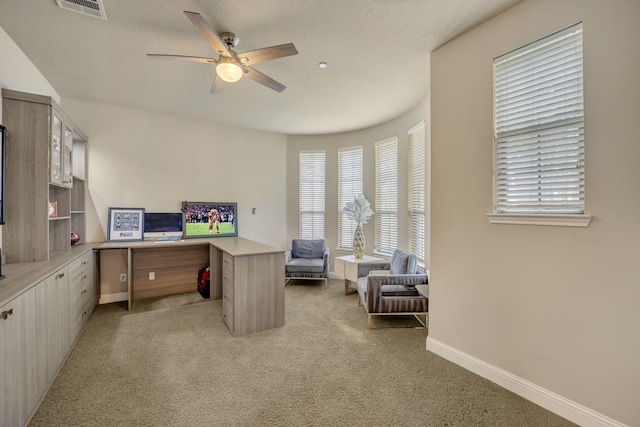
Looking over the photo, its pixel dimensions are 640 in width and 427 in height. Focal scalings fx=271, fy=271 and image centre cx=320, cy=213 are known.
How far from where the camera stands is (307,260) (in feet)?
16.1

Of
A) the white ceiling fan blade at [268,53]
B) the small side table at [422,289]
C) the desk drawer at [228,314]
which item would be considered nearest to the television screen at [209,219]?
the desk drawer at [228,314]

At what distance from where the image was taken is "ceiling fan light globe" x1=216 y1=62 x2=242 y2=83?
87.8 inches

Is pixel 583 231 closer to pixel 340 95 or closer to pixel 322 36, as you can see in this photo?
pixel 322 36

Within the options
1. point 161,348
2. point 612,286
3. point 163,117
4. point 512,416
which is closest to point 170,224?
point 163,117

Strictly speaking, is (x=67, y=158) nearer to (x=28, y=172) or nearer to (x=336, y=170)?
(x=28, y=172)

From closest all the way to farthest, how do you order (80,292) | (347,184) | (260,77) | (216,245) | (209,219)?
1. (260,77)
2. (80,292)
3. (216,245)
4. (209,219)
5. (347,184)

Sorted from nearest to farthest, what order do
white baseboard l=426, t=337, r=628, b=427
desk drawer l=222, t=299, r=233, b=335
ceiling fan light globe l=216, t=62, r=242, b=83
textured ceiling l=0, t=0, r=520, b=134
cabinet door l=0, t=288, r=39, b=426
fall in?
cabinet door l=0, t=288, r=39, b=426 → white baseboard l=426, t=337, r=628, b=427 → textured ceiling l=0, t=0, r=520, b=134 → ceiling fan light globe l=216, t=62, r=242, b=83 → desk drawer l=222, t=299, r=233, b=335

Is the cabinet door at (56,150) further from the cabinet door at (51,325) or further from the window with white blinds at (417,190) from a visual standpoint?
the window with white blinds at (417,190)

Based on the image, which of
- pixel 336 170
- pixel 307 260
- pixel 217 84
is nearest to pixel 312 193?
pixel 336 170

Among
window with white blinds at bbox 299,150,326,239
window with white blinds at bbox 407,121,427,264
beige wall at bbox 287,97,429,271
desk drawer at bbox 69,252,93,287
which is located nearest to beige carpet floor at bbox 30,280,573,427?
desk drawer at bbox 69,252,93,287

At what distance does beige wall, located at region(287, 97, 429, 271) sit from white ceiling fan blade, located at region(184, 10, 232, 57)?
2.95 m

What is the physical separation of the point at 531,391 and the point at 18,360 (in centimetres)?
330

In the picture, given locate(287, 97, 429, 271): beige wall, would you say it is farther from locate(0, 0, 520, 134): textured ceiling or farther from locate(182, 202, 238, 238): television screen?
locate(182, 202, 238, 238): television screen

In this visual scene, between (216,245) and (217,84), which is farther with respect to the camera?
(216,245)
